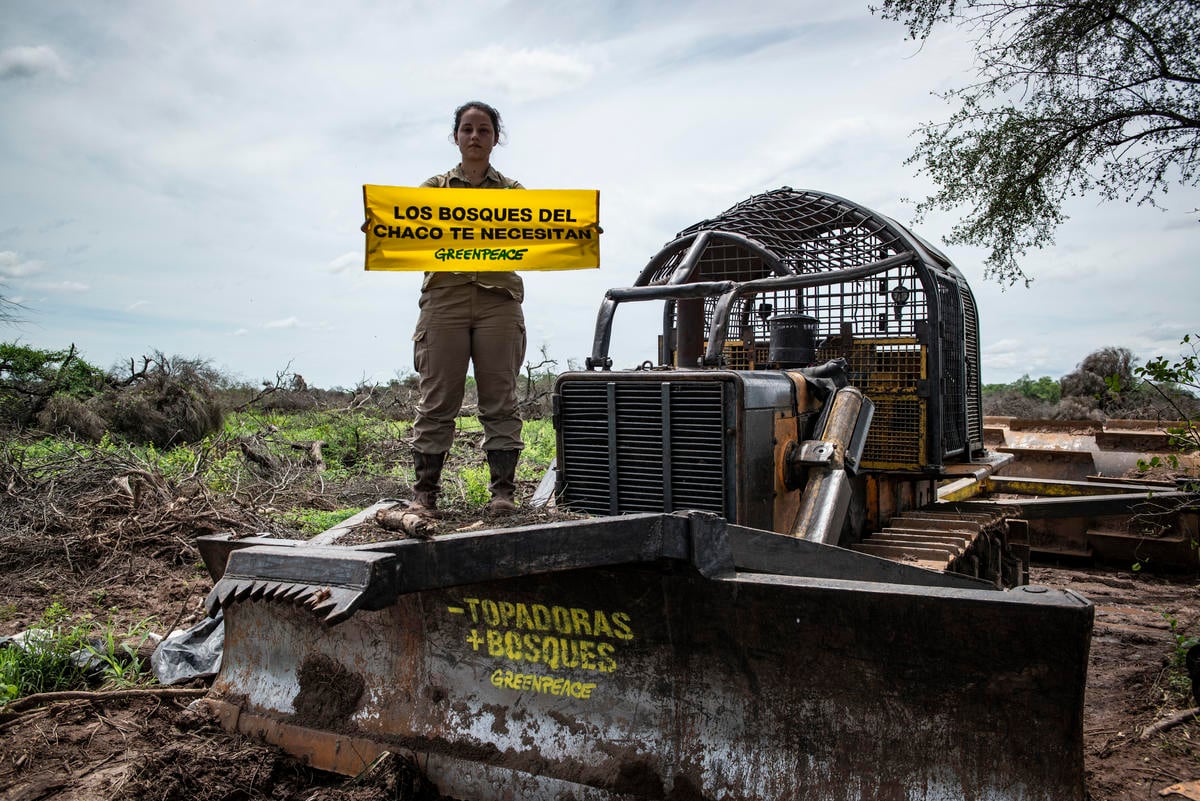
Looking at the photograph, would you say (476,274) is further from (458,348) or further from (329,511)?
(329,511)

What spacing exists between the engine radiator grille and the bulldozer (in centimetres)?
1

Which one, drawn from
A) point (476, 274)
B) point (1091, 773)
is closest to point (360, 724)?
point (476, 274)

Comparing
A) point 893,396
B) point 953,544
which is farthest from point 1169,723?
point 893,396

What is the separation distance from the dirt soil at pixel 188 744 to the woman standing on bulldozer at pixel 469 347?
1.36 ft

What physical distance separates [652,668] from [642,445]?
52.8 inches

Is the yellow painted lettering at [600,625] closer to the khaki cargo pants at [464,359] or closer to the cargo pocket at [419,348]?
the khaki cargo pants at [464,359]

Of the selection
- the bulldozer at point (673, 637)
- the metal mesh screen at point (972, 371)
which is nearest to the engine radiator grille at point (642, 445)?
the bulldozer at point (673, 637)

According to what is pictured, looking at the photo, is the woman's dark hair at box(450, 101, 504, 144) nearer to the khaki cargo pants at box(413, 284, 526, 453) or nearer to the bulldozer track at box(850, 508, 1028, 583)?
the khaki cargo pants at box(413, 284, 526, 453)

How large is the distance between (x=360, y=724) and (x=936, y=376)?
13.7ft

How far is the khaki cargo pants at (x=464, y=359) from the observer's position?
4121mm

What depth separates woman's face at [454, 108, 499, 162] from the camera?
4.12 meters

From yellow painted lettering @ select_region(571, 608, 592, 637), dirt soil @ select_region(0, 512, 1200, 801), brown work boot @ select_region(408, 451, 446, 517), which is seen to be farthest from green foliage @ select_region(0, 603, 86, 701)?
yellow painted lettering @ select_region(571, 608, 592, 637)

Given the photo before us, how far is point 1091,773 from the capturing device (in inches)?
138

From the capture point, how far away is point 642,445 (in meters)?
4.19
